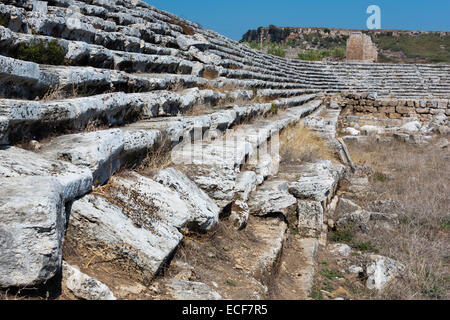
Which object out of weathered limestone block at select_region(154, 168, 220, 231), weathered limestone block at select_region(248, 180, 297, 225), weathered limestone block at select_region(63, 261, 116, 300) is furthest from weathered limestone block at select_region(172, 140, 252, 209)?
weathered limestone block at select_region(63, 261, 116, 300)

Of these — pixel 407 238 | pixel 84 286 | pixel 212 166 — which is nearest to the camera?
pixel 84 286

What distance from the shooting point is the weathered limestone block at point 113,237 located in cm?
234

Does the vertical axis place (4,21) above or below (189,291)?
above

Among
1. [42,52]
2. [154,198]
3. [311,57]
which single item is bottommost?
[154,198]

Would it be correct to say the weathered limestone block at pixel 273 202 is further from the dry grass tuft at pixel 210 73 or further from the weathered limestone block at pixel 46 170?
the dry grass tuft at pixel 210 73

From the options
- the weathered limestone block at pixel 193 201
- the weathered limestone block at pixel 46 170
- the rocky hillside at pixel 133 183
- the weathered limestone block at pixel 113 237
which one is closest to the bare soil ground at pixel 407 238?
the rocky hillside at pixel 133 183

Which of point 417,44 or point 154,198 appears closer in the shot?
point 154,198

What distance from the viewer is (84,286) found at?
1.99m

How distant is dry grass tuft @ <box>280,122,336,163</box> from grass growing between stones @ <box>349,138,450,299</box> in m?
0.95

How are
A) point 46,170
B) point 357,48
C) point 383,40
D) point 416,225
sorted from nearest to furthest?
point 46,170 < point 416,225 < point 357,48 < point 383,40

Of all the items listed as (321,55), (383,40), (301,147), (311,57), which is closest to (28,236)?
(301,147)

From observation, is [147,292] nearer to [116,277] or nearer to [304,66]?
[116,277]

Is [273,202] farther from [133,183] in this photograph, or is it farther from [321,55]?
[321,55]

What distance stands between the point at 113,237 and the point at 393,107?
740 inches
